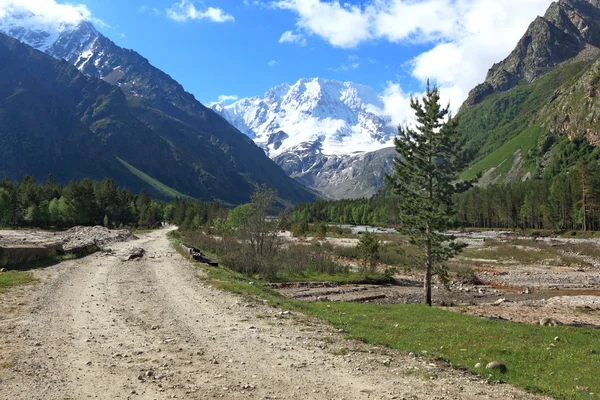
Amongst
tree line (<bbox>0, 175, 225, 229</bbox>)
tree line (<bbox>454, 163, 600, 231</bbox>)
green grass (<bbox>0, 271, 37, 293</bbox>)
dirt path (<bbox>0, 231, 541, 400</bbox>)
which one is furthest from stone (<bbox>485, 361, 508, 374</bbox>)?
tree line (<bbox>0, 175, 225, 229</bbox>)

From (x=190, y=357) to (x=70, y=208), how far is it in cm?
11244

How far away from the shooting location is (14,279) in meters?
24.2

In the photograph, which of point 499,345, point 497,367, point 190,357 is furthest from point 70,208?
point 497,367

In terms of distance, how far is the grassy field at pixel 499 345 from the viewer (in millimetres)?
11273

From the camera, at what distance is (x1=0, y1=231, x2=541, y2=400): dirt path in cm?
969

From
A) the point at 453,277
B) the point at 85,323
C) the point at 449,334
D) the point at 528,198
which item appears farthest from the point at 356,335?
the point at 528,198

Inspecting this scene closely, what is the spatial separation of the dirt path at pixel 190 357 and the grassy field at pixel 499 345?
1.13 metres

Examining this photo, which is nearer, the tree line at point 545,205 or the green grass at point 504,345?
the green grass at point 504,345

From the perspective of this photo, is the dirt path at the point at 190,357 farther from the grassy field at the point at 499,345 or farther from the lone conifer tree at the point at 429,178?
the lone conifer tree at the point at 429,178

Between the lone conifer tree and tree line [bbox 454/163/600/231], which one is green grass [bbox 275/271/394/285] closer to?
the lone conifer tree

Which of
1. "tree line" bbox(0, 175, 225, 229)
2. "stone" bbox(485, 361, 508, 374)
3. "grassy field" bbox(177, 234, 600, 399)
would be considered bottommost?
"grassy field" bbox(177, 234, 600, 399)

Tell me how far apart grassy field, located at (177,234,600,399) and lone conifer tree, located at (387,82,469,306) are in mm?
7511

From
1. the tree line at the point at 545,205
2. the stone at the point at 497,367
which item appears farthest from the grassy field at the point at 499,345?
the tree line at the point at 545,205

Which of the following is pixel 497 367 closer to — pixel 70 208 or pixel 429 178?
pixel 429 178
